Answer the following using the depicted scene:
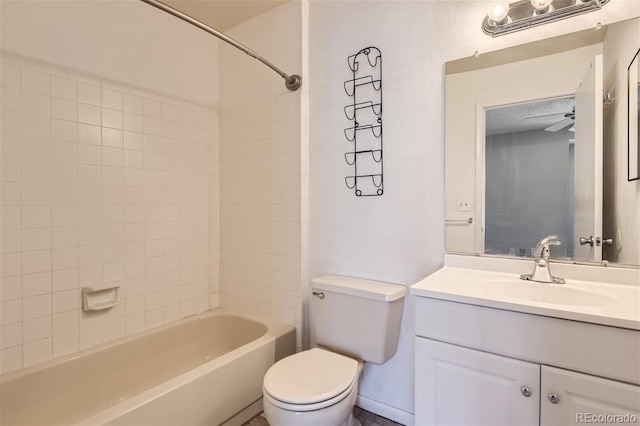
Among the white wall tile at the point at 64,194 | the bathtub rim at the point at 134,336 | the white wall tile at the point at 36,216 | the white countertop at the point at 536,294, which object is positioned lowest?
the bathtub rim at the point at 134,336

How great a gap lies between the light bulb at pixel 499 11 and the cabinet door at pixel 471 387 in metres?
1.34

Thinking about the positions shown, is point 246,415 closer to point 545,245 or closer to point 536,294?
point 536,294

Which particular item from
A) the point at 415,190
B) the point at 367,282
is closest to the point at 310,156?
the point at 415,190

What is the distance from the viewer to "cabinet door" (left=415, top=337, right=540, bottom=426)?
3.31ft

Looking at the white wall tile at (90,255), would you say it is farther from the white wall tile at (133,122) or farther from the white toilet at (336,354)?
the white toilet at (336,354)

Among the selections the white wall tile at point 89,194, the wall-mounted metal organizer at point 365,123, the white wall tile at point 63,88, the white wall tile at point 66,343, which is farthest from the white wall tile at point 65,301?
the wall-mounted metal organizer at point 365,123

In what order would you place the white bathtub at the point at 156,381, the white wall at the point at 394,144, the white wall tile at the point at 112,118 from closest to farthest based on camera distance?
the white bathtub at the point at 156,381 < the white wall at the point at 394,144 < the white wall tile at the point at 112,118

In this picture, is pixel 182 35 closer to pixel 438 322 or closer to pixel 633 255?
pixel 438 322


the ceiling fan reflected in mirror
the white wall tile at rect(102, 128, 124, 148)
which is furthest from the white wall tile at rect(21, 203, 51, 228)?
the ceiling fan reflected in mirror

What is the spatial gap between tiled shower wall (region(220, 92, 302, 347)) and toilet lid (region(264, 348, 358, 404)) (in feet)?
1.65

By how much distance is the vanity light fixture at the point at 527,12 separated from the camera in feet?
4.22

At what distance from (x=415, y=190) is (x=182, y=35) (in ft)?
6.05

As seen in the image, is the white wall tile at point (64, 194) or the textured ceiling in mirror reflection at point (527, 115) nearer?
the textured ceiling in mirror reflection at point (527, 115)

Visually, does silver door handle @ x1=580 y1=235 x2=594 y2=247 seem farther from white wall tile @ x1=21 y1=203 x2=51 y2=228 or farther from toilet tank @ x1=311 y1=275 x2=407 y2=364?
white wall tile @ x1=21 y1=203 x2=51 y2=228
